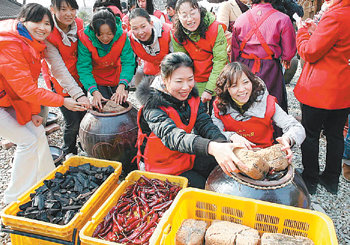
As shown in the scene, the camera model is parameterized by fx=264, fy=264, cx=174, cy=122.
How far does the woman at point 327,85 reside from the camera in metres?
2.88

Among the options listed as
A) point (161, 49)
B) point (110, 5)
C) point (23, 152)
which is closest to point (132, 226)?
point (23, 152)

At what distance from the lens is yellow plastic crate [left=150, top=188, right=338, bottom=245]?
1734 mm

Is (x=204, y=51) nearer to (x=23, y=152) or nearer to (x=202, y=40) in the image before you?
(x=202, y=40)

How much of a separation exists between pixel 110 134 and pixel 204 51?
1922mm

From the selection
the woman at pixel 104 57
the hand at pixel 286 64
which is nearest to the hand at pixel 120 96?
the woman at pixel 104 57

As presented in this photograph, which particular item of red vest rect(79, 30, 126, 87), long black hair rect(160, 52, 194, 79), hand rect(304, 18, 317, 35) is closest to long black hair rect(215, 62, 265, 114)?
long black hair rect(160, 52, 194, 79)

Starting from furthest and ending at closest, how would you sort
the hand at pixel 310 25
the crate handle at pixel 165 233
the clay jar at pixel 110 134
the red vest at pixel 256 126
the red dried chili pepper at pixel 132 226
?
the clay jar at pixel 110 134 < the hand at pixel 310 25 < the red vest at pixel 256 126 < the red dried chili pepper at pixel 132 226 < the crate handle at pixel 165 233

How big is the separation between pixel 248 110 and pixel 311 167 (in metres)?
1.46

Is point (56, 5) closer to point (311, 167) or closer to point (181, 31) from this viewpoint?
point (181, 31)

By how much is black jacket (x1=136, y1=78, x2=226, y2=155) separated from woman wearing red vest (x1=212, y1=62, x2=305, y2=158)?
0.81 ft

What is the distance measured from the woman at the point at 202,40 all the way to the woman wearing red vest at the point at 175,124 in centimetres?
124

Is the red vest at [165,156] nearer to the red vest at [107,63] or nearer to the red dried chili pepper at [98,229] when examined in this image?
the red dried chili pepper at [98,229]

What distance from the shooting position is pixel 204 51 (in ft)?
13.5

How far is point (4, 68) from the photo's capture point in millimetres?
2926
